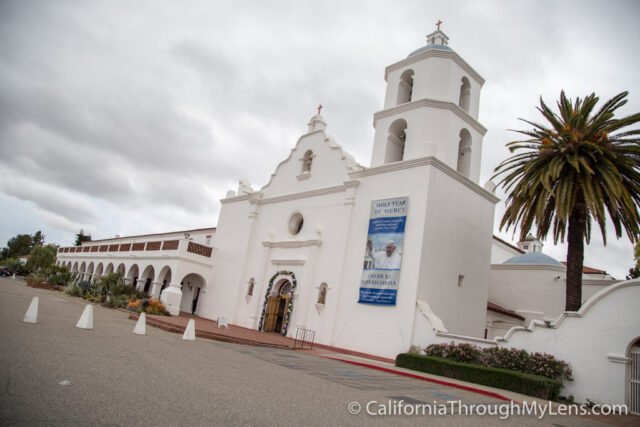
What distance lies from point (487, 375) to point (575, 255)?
6.14 m

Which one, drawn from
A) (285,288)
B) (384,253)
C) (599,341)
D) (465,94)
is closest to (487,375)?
(599,341)

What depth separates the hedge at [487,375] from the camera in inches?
487

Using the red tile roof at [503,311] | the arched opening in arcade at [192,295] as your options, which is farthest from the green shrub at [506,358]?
the arched opening in arcade at [192,295]

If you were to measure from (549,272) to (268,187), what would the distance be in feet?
59.9

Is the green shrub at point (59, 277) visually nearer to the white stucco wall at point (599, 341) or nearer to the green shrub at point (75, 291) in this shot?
the green shrub at point (75, 291)

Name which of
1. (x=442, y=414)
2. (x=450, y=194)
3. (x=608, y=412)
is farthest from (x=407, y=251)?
(x=442, y=414)

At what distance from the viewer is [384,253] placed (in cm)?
1902

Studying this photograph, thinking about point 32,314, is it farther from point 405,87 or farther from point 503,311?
point 503,311

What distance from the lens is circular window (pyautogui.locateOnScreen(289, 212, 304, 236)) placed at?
25.3m

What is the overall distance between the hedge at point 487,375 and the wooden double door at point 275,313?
31.1 ft

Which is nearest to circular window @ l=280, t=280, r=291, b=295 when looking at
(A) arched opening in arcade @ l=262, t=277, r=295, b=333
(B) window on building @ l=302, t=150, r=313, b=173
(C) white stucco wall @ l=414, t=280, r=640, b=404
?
(A) arched opening in arcade @ l=262, t=277, r=295, b=333

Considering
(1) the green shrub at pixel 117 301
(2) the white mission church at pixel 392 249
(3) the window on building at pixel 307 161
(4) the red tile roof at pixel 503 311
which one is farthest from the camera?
(3) the window on building at pixel 307 161

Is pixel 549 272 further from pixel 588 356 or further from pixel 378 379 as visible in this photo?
pixel 378 379

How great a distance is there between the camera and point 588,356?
13.0m
